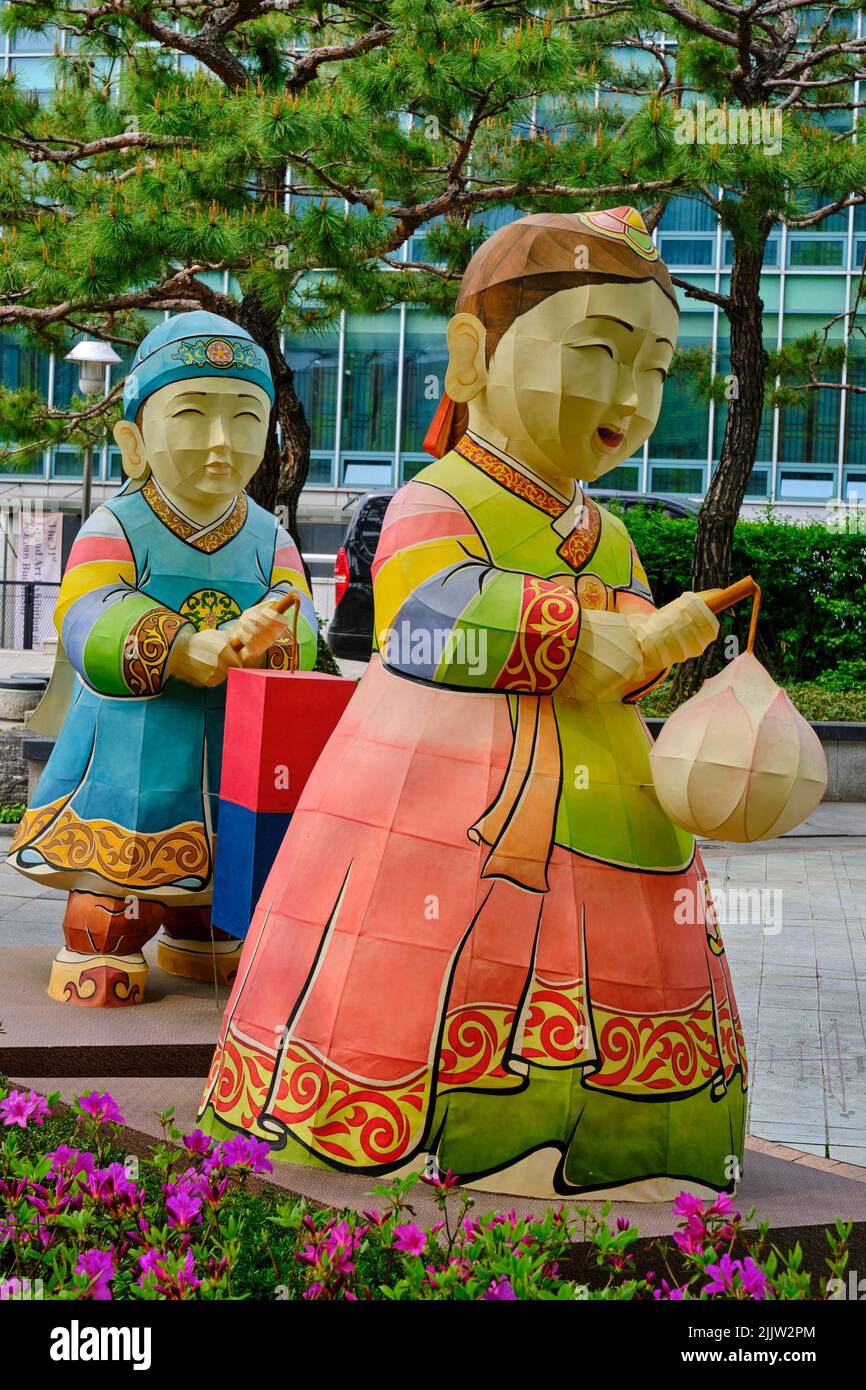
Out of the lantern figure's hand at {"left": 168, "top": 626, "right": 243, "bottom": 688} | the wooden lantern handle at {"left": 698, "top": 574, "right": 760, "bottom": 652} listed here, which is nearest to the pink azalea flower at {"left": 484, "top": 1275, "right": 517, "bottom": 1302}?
the wooden lantern handle at {"left": 698, "top": 574, "right": 760, "bottom": 652}

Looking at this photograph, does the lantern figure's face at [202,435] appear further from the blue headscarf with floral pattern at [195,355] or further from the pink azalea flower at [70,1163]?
the pink azalea flower at [70,1163]

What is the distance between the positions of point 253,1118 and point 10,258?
642 centimetres

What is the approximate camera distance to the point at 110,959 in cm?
429

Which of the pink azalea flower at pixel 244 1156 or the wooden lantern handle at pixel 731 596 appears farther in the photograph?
the wooden lantern handle at pixel 731 596

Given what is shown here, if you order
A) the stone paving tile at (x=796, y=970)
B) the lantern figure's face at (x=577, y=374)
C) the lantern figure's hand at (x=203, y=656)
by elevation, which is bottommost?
the stone paving tile at (x=796, y=970)

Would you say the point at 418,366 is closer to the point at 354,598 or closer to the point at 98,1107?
the point at 354,598

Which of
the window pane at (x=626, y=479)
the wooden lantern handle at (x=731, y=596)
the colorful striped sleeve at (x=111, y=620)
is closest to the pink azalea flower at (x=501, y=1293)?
the wooden lantern handle at (x=731, y=596)

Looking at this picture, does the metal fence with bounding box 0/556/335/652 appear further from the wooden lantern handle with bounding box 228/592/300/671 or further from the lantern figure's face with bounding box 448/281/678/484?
the lantern figure's face with bounding box 448/281/678/484

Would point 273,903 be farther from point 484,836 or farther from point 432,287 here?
point 432,287

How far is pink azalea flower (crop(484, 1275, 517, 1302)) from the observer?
2406 mm

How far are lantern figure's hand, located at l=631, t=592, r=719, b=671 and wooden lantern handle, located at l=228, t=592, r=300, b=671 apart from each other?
1130 mm

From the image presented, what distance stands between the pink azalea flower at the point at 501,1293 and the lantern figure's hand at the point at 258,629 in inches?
78.9

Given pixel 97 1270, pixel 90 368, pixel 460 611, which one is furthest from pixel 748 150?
pixel 90 368

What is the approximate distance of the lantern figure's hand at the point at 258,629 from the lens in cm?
403
